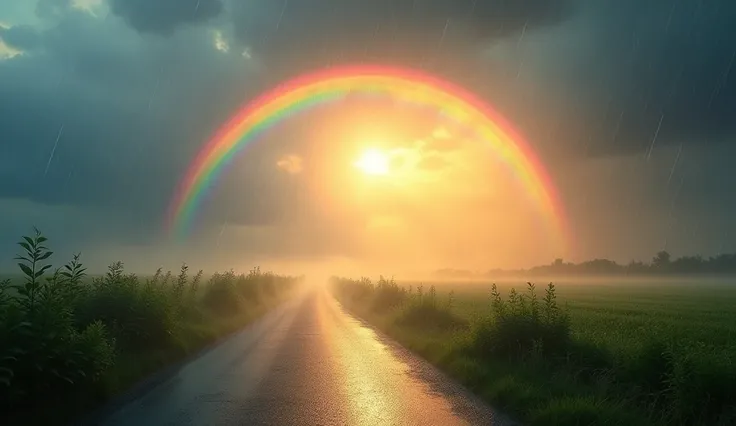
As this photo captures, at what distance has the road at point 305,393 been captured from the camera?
9008 millimetres

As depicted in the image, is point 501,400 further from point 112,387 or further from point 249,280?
point 249,280

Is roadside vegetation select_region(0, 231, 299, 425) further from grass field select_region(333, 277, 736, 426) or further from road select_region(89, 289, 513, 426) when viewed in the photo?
grass field select_region(333, 277, 736, 426)

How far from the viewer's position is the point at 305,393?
439 inches

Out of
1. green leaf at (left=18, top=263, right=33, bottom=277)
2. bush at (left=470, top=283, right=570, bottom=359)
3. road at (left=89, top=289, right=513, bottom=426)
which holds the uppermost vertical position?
green leaf at (left=18, top=263, right=33, bottom=277)

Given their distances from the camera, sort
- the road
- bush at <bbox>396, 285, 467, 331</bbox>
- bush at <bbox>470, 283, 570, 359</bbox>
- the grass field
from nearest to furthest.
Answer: the road < the grass field < bush at <bbox>470, 283, 570, 359</bbox> < bush at <bbox>396, 285, 467, 331</bbox>

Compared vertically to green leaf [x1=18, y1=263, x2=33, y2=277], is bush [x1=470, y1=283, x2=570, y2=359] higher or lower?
lower

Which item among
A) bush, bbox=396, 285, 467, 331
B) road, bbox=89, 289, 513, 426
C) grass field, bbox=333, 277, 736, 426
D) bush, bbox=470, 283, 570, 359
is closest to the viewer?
road, bbox=89, 289, 513, 426

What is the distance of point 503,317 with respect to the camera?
52.9 feet

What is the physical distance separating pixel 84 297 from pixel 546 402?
47.4ft

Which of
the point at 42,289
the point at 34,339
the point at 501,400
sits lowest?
the point at 501,400

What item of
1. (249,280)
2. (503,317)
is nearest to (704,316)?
(503,317)

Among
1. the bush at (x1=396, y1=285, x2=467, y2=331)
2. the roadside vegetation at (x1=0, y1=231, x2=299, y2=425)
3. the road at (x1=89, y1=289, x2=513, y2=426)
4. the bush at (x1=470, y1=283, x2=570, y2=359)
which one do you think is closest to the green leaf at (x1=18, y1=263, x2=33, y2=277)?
the roadside vegetation at (x1=0, y1=231, x2=299, y2=425)

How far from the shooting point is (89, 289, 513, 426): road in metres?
9.01

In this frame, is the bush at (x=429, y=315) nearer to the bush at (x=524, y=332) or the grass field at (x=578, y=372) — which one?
the grass field at (x=578, y=372)
